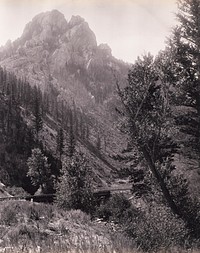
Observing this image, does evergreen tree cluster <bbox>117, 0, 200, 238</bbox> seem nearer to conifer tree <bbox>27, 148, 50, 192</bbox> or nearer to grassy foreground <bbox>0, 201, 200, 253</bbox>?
grassy foreground <bbox>0, 201, 200, 253</bbox>

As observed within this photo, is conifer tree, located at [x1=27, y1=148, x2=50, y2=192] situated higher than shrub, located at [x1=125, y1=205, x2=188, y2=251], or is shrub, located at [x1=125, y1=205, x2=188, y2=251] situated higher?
shrub, located at [x1=125, y1=205, x2=188, y2=251]

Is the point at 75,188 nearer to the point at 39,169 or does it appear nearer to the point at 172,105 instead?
the point at 172,105

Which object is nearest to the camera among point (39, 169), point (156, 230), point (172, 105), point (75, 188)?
point (156, 230)

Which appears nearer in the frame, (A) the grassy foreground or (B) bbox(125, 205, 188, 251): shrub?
(B) bbox(125, 205, 188, 251): shrub

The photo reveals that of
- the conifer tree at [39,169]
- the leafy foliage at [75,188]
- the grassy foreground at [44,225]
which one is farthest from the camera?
the conifer tree at [39,169]

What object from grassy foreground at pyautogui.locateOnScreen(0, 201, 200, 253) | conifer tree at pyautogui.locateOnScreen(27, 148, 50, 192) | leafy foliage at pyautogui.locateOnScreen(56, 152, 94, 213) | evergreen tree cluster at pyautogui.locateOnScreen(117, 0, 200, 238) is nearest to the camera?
grassy foreground at pyautogui.locateOnScreen(0, 201, 200, 253)

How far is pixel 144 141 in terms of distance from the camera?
52.1ft

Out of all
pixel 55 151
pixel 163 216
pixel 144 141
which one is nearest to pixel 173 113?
pixel 144 141

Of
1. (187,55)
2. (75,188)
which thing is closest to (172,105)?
(187,55)

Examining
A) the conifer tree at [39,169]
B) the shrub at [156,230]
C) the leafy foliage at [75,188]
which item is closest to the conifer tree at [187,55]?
the shrub at [156,230]

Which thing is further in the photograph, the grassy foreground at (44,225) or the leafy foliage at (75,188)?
the leafy foliage at (75,188)

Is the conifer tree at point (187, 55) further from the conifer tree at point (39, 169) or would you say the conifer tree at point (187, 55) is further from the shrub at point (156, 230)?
the conifer tree at point (39, 169)

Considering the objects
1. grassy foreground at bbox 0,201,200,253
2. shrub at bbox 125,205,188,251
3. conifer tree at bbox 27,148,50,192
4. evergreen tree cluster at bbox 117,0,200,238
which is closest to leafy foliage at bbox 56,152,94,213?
grassy foreground at bbox 0,201,200,253

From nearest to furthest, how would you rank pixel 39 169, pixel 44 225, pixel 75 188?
pixel 44 225 → pixel 75 188 → pixel 39 169
